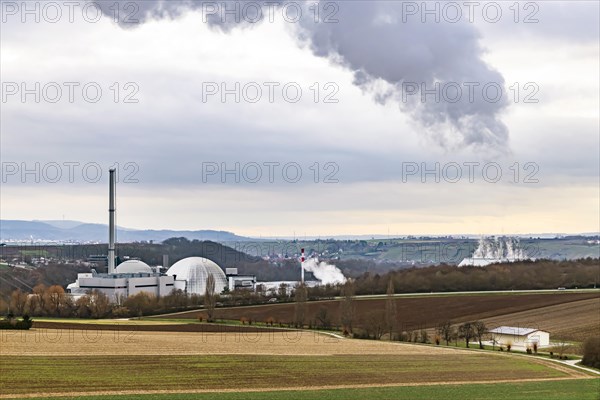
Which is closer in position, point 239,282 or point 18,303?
point 18,303

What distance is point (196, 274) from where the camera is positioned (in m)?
153

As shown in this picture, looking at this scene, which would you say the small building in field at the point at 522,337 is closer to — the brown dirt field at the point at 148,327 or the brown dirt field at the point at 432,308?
the brown dirt field at the point at 432,308

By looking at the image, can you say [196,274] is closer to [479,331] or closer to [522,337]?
[479,331]

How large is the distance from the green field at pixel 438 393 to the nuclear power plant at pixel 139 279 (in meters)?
79.6

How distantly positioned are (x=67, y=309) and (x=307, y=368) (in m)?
61.5

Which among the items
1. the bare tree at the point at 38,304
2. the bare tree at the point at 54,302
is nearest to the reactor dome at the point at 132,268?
the bare tree at the point at 54,302

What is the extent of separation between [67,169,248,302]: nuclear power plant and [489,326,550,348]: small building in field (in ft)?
195

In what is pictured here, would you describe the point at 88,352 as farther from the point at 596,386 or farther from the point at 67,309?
the point at 67,309

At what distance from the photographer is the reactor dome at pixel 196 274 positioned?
Result: 493 ft

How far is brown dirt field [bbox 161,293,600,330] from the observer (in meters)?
96.8

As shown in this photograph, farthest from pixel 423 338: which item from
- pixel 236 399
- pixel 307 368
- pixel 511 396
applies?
pixel 236 399

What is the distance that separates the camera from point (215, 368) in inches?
1934

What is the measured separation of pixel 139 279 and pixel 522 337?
70744 millimetres

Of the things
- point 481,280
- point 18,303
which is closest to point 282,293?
point 481,280
